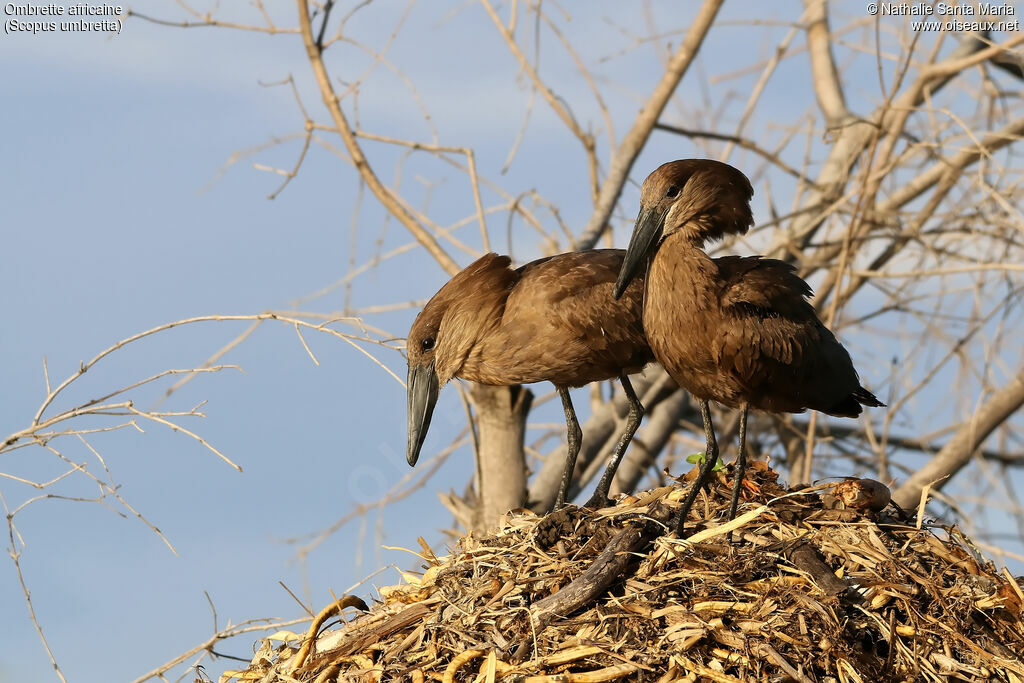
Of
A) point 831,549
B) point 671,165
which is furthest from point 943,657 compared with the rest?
point 671,165

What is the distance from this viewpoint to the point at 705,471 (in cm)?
435

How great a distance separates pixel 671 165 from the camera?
4.39 m

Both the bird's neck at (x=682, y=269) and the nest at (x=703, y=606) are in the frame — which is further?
the bird's neck at (x=682, y=269)

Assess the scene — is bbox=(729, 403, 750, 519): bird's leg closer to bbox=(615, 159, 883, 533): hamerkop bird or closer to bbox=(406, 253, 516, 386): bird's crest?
bbox=(615, 159, 883, 533): hamerkop bird

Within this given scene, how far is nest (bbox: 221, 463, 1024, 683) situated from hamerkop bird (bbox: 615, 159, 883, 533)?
0.27 meters

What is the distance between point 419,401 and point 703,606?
196 cm

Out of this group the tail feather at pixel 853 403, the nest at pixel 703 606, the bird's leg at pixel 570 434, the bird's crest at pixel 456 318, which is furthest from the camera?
the bird's leg at pixel 570 434

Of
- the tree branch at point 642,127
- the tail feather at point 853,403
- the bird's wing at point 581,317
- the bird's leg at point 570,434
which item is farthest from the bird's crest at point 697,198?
the tree branch at point 642,127

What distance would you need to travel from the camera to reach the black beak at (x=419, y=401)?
5168mm

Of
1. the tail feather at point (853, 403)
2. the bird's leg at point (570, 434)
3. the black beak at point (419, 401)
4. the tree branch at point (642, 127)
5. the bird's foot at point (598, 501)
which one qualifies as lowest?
the bird's foot at point (598, 501)

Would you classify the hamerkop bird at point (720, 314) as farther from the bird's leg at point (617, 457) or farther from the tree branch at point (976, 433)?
the tree branch at point (976, 433)

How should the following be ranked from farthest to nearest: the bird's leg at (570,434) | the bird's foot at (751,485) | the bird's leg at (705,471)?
the bird's leg at (570,434) → the bird's foot at (751,485) → the bird's leg at (705,471)

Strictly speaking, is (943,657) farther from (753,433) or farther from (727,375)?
(753,433)

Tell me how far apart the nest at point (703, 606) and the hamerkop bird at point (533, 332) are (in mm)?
844
